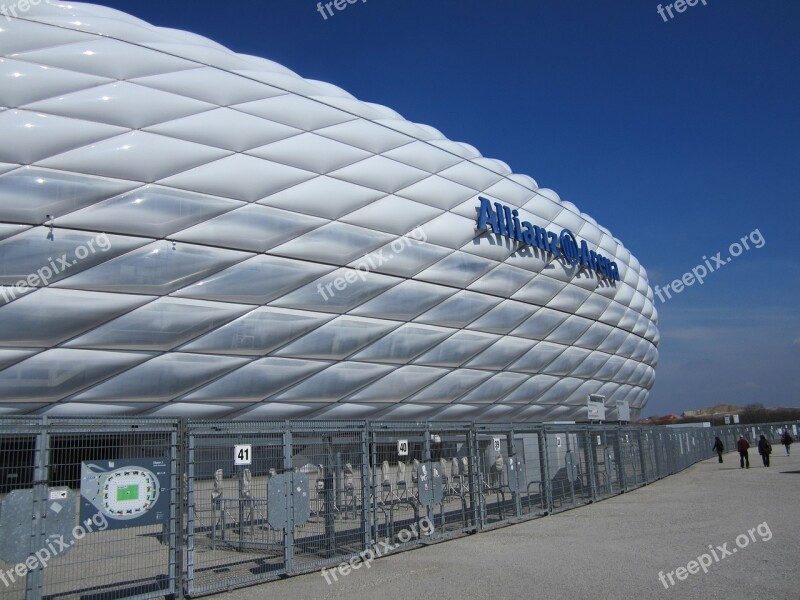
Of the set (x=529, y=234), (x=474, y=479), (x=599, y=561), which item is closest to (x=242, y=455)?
(x=599, y=561)

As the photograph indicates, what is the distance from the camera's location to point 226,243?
1375 cm

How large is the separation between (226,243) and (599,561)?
31.5ft

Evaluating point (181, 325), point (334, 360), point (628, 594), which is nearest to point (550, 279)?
point (334, 360)

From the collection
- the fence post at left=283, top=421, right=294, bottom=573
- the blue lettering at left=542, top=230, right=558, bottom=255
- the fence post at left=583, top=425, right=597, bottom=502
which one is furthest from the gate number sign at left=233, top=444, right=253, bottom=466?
the blue lettering at left=542, top=230, right=558, bottom=255

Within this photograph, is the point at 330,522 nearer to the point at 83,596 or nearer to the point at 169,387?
the point at 83,596

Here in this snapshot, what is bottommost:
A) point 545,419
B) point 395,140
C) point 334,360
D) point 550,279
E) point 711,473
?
point 711,473

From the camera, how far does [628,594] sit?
18.6 ft

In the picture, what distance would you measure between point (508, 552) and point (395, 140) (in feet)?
40.6

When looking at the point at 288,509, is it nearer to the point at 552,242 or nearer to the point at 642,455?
the point at 642,455

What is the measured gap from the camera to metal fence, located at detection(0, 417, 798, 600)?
18.4 feet

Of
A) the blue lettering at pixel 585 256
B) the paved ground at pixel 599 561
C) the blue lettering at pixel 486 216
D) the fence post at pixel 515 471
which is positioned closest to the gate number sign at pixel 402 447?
the paved ground at pixel 599 561

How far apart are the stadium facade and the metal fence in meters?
4.64

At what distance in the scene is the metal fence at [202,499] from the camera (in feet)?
18.4

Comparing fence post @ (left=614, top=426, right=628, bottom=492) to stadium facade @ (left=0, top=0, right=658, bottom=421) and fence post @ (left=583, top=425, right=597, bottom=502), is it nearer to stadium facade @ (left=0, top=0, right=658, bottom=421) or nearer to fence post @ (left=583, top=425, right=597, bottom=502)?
fence post @ (left=583, top=425, right=597, bottom=502)
